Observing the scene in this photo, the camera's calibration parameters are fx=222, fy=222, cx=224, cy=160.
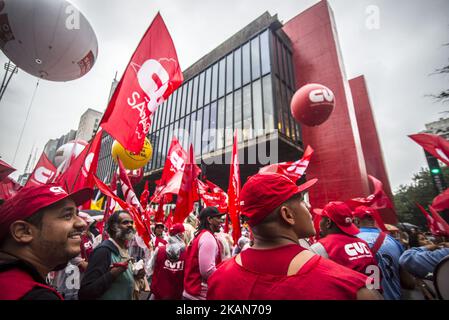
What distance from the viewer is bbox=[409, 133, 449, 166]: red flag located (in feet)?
7.22

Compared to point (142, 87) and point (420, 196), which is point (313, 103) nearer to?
point (142, 87)

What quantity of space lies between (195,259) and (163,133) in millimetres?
19755

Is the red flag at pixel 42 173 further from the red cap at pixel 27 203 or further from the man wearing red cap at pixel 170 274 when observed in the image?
the red cap at pixel 27 203

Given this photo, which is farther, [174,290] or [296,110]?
[296,110]

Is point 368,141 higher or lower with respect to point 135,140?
higher

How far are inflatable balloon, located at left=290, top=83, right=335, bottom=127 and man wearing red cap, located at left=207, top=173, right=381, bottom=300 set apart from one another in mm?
4971

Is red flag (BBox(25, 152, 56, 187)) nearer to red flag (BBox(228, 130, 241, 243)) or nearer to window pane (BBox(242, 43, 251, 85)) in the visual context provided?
Result: red flag (BBox(228, 130, 241, 243))

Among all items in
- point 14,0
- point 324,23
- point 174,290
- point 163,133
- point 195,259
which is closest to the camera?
point 195,259

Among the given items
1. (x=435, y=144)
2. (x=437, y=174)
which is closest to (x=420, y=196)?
(x=437, y=174)

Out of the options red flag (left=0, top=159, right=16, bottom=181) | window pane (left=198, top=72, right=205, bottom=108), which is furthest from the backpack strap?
window pane (left=198, top=72, right=205, bottom=108)

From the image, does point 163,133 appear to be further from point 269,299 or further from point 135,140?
point 269,299

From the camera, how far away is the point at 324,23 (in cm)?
1407

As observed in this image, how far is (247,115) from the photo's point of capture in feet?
48.4
